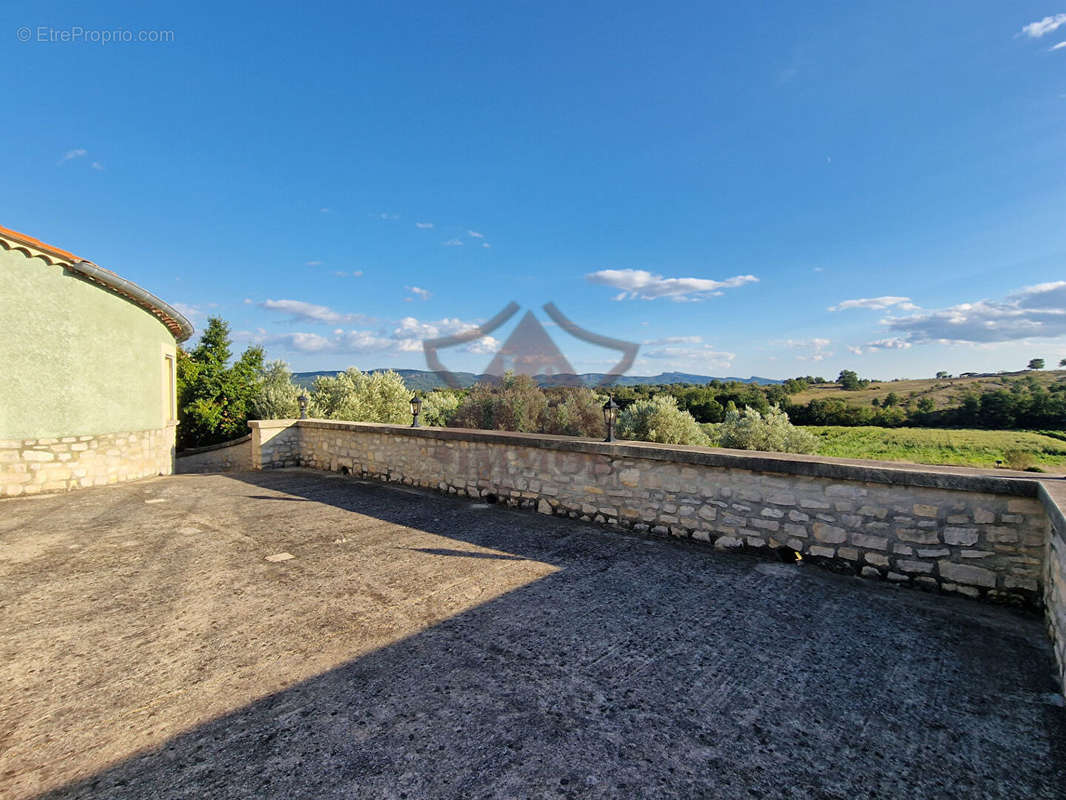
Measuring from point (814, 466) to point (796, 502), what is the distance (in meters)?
0.35

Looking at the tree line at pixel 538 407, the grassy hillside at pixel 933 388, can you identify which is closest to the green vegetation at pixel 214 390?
the tree line at pixel 538 407

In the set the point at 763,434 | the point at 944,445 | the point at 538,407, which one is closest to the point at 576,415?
the point at 538,407

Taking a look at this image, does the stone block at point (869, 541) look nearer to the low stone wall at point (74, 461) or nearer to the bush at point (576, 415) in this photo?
the low stone wall at point (74, 461)

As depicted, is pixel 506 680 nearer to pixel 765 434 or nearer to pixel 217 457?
pixel 217 457

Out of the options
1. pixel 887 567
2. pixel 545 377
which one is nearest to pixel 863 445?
pixel 545 377

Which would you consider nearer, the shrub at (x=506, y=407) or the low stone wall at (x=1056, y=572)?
the low stone wall at (x=1056, y=572)

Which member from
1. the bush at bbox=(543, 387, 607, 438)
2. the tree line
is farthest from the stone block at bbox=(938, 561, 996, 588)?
the bush at bbox=(543, 387, 607, 438)

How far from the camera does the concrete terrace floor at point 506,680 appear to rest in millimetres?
1706

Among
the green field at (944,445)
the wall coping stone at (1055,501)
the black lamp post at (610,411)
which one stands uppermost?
the black lamp post at (610,411)

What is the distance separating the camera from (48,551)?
425 cm

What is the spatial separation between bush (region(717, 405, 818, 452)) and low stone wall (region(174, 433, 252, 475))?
737 inches

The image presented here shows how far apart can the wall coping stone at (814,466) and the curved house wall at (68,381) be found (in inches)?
260

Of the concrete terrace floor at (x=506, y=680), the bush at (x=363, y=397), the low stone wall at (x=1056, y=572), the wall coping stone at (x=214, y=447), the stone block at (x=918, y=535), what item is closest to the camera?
the concrete terrace floor at (x=506, y=680)

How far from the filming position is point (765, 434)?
67.8 feet
